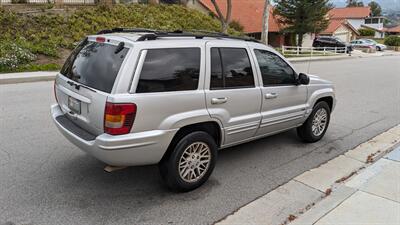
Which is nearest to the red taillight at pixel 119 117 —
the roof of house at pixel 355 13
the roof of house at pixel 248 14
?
the roof of house at pixel 248 14

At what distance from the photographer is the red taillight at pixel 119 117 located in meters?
3.37

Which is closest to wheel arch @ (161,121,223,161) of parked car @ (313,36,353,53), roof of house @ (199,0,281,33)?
roof of house @ (199,0,281,33)

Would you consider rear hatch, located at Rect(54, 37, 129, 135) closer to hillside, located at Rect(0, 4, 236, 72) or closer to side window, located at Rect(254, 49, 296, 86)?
side window, located at Rect(254, 49, 296, 86)

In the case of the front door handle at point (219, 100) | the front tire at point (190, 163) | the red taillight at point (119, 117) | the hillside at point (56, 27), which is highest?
the hillside at point (56, 27)

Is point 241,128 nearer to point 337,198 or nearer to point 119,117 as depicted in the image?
point 337,198

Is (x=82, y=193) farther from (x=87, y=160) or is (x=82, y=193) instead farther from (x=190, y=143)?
(x=190, y=143)

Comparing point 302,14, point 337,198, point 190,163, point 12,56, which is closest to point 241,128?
point 190,163

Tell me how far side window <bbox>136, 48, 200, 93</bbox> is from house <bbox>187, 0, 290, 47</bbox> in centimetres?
3164

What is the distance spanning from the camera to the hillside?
13.9 metres

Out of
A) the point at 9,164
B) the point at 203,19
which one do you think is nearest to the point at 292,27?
the point at 203,19

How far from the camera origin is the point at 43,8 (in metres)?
18.9

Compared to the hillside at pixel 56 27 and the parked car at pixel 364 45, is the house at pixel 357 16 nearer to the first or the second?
the parked car at pixel 364 45

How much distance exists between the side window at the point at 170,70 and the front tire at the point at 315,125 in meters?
2.58

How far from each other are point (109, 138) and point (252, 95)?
6.42 feet
